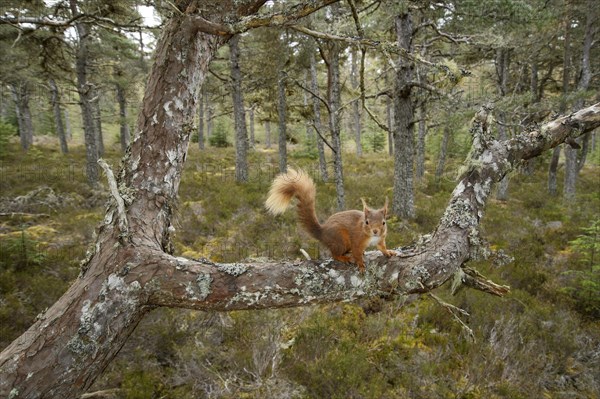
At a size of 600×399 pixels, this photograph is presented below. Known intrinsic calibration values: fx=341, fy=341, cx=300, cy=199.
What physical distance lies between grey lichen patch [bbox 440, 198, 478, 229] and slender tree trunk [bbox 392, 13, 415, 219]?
751 cm

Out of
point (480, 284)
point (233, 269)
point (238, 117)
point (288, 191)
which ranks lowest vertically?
point (480, 284)

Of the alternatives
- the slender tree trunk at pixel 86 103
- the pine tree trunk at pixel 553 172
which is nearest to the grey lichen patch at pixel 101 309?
the slender tree trunk at pixel 86 103

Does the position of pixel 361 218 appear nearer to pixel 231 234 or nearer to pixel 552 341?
pixel 552 341

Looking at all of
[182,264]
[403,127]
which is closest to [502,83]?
[403,127]

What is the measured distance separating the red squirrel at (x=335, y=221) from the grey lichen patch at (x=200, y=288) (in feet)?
2.83

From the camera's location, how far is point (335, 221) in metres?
3.24

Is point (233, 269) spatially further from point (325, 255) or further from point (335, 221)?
point (325, 255)

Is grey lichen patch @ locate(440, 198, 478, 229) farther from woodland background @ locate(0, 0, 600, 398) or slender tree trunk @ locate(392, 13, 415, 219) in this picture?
slender tree trunk @ locate(392, 13, 415, 219)

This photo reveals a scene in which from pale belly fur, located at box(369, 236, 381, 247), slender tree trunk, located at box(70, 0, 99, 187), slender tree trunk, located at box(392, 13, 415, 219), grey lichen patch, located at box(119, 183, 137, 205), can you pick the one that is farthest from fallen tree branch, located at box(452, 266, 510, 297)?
slender tree trunk, located at box(70, 0, 99, 187)

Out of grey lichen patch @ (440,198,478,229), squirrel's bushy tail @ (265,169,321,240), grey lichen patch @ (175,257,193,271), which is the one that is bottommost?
grey lichen patch @ (175,257,193,271)

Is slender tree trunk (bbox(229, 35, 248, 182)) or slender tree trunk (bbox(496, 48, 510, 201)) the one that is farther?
slender tree trunk (bbox(496, 48, 510, 201))

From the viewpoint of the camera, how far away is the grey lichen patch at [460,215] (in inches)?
98.6

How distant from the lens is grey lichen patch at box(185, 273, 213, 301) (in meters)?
2.10

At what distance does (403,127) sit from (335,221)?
781 cm
